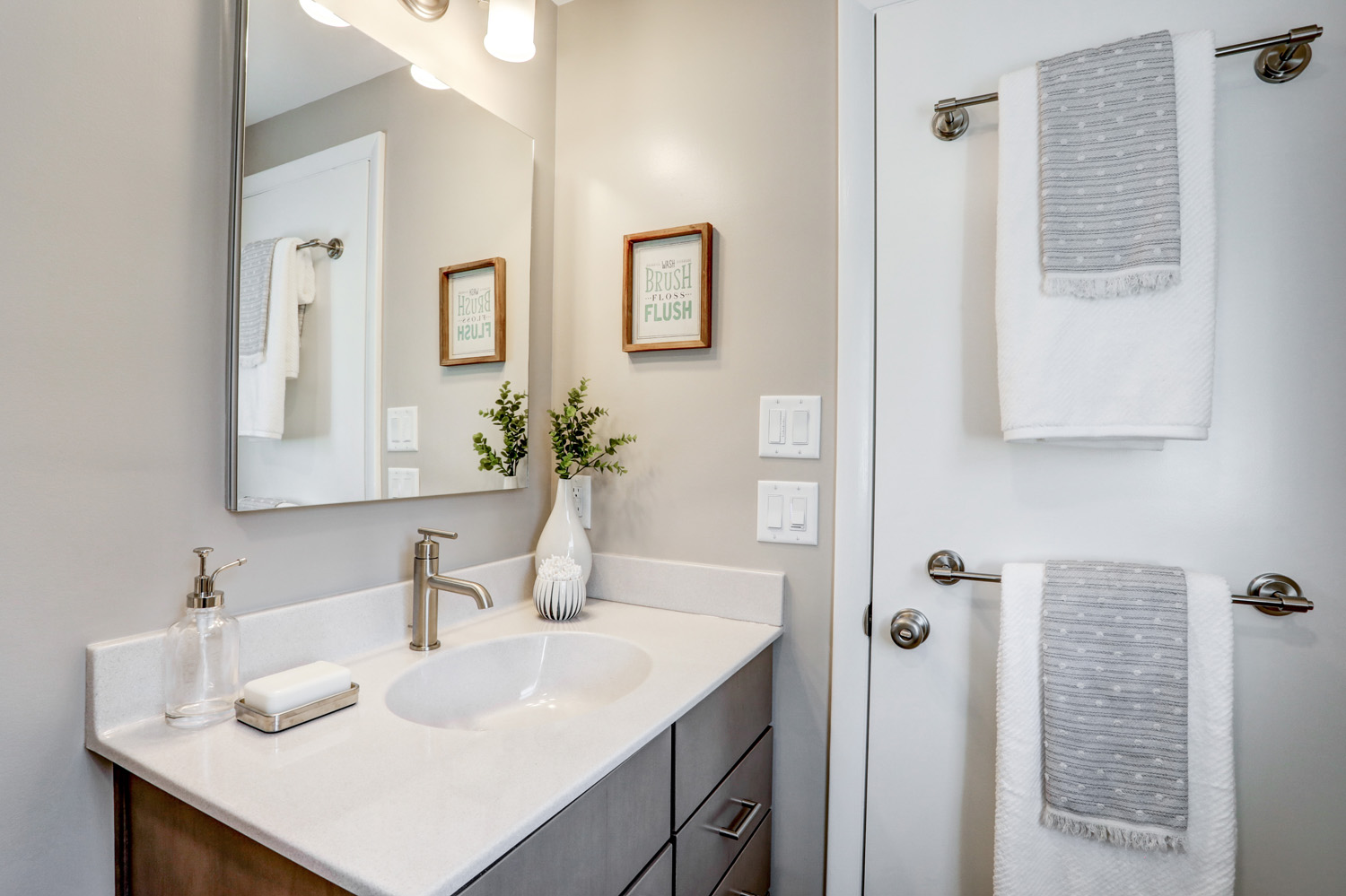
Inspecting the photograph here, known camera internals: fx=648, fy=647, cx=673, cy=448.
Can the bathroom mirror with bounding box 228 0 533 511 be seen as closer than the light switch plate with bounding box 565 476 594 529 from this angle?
Yes

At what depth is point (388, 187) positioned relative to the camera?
1.11 metres

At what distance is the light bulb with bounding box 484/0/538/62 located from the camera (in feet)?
3.95

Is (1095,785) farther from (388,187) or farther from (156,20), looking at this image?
(156,20)

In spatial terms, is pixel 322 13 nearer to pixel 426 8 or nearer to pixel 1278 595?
pixel 426 8

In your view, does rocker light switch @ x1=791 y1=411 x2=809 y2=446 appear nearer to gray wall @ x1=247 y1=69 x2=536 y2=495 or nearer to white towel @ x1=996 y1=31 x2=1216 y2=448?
white towel @ x1=996 y1=31 x2=1216 y2=448

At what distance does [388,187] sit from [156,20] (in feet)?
1.14

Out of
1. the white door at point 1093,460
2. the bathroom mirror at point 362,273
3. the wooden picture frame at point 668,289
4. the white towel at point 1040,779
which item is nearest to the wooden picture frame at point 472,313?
the bathroom mirror at point 362,273

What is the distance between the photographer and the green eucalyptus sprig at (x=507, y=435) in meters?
1.32

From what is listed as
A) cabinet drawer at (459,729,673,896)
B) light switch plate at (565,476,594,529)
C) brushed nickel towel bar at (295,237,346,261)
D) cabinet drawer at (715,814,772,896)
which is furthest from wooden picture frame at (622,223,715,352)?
cabinet drawer at (715,814,772,896)

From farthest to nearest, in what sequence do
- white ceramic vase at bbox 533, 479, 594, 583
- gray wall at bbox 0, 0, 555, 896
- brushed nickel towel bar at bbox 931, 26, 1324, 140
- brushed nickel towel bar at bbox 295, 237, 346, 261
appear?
white ceramic vase at bbox 533, 479, 594, 583 < brushed nickel towel bar at bbox 295, 237, 346, 261 < brushed nickel towel bar at bbox 931, 26, 1324, 140 < gray wall at bbox 0, 0, 555, 896

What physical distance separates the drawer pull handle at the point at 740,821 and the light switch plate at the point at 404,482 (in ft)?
2.43

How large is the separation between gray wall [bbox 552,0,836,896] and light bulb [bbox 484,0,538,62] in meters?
0.26

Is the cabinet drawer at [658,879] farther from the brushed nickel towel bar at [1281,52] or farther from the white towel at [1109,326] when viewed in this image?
the brushed nickel towel bar at [1281,52]

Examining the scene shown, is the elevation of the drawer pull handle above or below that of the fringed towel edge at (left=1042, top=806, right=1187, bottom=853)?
below
